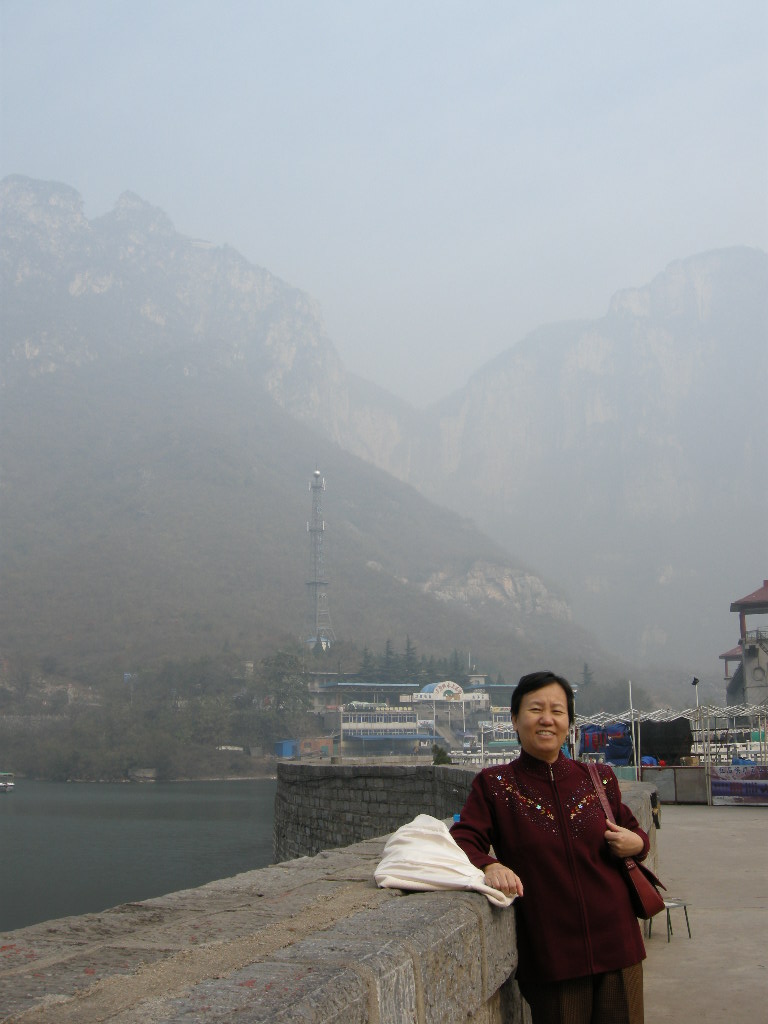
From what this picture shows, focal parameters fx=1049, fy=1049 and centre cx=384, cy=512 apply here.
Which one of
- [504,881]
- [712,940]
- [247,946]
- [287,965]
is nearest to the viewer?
[287,965]

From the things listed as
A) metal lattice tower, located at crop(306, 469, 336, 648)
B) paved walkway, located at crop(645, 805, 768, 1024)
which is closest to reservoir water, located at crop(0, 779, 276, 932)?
paved walkway, located at crop(645, 805, 768, 1024)

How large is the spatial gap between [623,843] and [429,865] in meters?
0.69

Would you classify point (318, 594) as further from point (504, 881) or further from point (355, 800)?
point (504, 881)

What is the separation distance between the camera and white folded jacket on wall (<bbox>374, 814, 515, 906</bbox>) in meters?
3.58

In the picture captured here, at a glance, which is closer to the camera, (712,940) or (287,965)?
(287,965)

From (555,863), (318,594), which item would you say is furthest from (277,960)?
→ (318,594)

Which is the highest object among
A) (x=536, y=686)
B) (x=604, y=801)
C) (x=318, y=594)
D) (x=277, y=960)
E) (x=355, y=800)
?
(x=318, y=594)

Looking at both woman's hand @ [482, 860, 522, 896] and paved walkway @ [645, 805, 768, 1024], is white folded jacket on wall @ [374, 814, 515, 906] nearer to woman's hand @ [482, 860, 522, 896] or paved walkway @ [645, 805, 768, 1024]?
woman's hand @ [482, 860, 522, 896]

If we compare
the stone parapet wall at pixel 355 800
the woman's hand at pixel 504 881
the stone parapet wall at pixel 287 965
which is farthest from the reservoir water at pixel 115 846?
the woman's hand at pixel 504 881

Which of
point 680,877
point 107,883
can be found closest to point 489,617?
point 107,883

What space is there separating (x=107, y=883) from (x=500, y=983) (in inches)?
1443

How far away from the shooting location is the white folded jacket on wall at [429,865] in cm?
358

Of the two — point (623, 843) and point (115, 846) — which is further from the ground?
point (623, 843)

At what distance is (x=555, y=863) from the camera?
11.6ft
